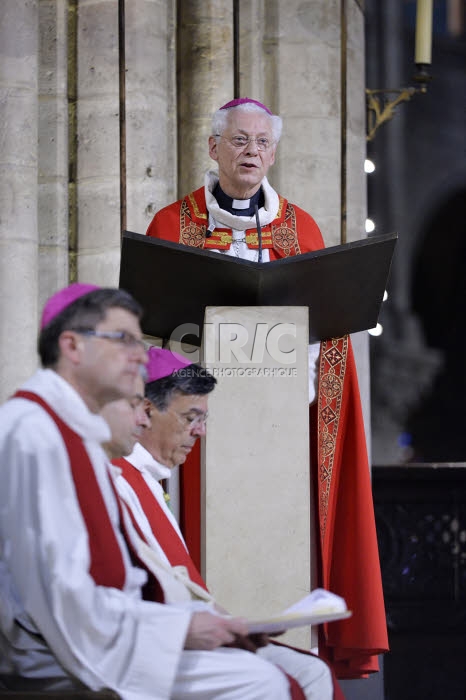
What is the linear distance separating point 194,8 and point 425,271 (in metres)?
3.30

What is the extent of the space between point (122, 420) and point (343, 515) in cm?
190

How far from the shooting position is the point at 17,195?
558cm

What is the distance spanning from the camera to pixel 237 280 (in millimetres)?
3717

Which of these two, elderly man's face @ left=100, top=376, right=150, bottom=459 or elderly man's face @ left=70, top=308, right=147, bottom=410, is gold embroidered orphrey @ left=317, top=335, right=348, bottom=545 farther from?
elderly man's face @ left=70, top=308, right=147, bottom=410

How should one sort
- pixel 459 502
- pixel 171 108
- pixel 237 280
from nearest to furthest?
pixel 237 280 → pixel 171 108 → pixel 459 502

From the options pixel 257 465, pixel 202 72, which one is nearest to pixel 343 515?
pixel 257 465

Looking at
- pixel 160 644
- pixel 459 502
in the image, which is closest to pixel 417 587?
pixel 459 502

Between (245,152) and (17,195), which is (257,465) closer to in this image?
(245,152)

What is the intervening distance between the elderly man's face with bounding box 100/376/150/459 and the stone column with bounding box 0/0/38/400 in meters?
2.63

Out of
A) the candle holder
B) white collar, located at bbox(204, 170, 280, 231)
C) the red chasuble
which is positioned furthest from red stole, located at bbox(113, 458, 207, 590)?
the candle holder

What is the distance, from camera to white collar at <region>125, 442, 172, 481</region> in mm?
3562

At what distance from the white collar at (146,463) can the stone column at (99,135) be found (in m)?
2.39

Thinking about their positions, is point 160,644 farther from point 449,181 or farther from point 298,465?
point 449,181

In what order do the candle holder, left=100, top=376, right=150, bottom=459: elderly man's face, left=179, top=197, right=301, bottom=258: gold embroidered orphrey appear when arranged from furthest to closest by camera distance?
the candle holder, left=179, top=197, right=301, bottom=258: gold embroidered orphrey, left=100, top=376, right=150, bottom=459: elderly man's face
